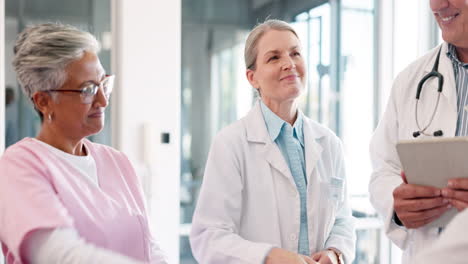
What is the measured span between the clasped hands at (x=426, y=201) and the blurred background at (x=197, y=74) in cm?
146

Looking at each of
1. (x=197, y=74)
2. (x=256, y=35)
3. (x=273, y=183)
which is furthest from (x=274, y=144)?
(x=197, y=74)

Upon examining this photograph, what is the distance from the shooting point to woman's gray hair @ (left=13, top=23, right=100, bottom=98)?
1285 millimetres

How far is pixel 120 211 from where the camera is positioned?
1379 millimetres

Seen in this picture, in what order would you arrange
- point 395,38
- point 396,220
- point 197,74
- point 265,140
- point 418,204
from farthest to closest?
point 395,38 < point 197,74 < point 265,140 < point 396,220 < point 418,204

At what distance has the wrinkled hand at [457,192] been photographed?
124cm

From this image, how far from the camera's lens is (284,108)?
1728 mm

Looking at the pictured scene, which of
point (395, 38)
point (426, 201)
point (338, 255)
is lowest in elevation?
point (338, 255)

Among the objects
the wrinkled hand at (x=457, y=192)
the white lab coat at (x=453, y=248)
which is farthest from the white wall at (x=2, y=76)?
the white lab coat at (x=453, y=248)

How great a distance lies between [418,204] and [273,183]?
0.47 metres

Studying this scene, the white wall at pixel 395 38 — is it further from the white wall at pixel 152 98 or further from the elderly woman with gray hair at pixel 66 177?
the elderly woman with gray hair at pixel 66 177

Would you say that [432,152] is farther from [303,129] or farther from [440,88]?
[303,129]

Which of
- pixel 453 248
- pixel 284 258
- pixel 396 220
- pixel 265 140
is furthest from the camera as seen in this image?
pixel 265 140

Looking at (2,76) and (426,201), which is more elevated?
(2,76)

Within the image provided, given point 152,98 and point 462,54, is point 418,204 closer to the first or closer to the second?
point 462,54
